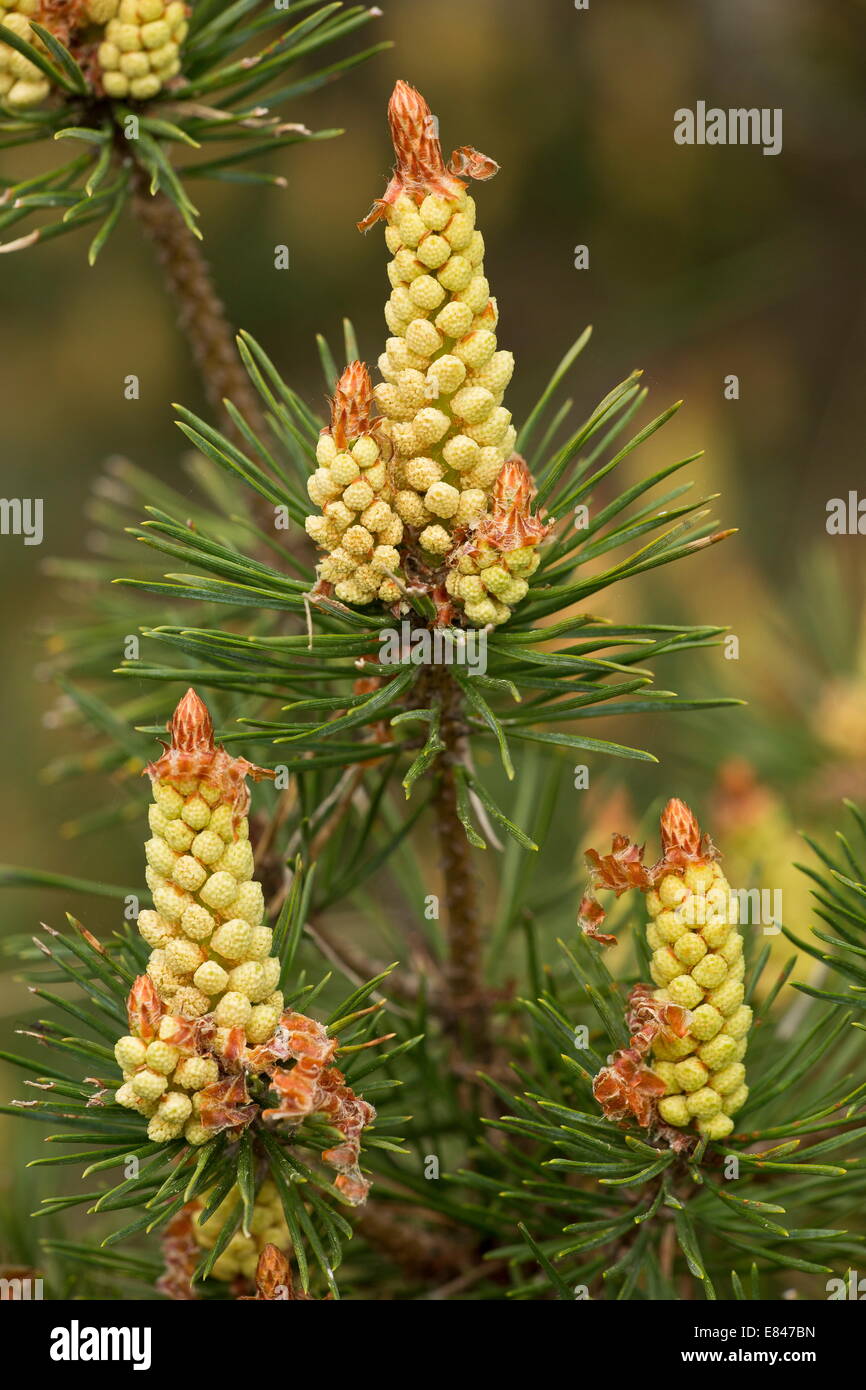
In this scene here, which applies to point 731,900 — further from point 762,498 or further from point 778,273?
point 778,273

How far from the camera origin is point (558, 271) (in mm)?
2039

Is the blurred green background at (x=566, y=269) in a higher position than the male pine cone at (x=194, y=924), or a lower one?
higher

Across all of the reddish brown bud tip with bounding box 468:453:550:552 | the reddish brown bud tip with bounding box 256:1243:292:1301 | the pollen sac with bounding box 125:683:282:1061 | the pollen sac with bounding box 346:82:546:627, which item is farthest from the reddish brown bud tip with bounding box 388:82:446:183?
the reddish brown bud tip with bounding box 256:1243:292:1301

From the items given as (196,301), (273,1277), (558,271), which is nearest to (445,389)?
(196,301)

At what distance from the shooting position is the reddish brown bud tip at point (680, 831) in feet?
1.82

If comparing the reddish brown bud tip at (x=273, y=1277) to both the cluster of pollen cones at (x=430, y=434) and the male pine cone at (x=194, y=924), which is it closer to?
the male pine cone at (x=194, y=924)

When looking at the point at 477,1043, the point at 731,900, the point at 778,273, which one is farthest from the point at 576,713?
the point at 778,273

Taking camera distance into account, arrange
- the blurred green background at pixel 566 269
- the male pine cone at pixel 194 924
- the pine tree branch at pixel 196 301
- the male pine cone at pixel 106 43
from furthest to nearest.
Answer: the blurred green background at pixel 566 269
the pine tree branch at pixel 196 301
the male pine cone at pixel 106 43
the male pine cone at pixel 194 924

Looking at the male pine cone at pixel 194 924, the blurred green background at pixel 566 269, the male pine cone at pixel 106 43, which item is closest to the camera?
the male pine cone at pixel 194 924

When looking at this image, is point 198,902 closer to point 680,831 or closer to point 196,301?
point 680,831

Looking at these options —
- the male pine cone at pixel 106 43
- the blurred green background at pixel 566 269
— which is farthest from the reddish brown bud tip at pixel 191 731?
the blurred green background at pixel 566 269

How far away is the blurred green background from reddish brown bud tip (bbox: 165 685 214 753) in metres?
1.27

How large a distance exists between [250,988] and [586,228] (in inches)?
67.7

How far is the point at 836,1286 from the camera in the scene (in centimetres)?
65
